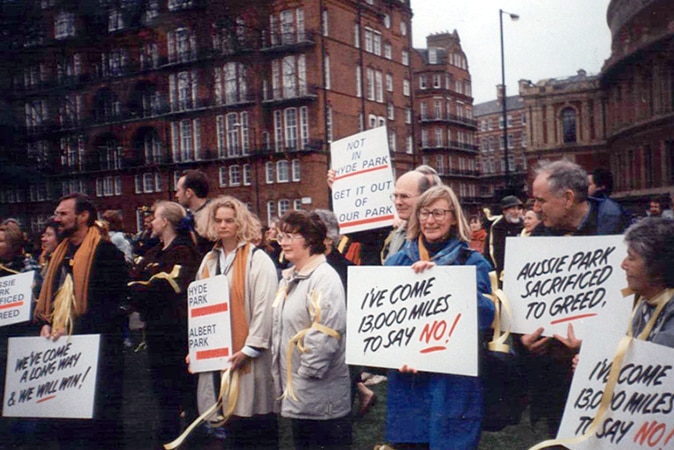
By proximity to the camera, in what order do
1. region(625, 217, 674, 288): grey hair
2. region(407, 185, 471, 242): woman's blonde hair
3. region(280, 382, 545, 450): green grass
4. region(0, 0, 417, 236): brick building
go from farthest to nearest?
region(0, 0, 417, 236): brick building, region(280, 382, 545, 450): green grass, region(407, 185, 471, 242): woman's blonde hair, region(625, 217, 674, 288): grey hair

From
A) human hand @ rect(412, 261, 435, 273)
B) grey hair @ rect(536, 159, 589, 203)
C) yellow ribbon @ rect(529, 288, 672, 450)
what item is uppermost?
grey hair @ rect(536, 159, 589, 203)

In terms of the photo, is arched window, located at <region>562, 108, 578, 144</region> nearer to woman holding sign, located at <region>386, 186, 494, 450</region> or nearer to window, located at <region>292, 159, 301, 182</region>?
woman holding sign, located at <region>386, 186, 494, 450</region>

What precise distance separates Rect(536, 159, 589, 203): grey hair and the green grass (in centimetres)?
234

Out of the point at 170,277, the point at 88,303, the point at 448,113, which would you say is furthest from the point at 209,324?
the point at 448,113

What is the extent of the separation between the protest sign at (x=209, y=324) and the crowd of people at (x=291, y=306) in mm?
73

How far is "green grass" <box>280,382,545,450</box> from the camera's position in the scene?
5176 mm

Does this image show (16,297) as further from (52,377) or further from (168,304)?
(168,304)

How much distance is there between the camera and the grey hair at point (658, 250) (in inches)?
101

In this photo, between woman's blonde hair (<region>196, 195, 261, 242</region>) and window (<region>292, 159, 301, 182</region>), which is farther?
window (<region>292, 159, 301, 182</region>)

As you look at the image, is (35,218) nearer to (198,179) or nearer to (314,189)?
(198,179)

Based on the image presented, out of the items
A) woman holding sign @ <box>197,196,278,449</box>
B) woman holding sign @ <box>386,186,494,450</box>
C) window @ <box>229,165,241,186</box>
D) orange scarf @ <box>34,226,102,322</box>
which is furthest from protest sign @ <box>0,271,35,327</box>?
window @ <box>229,165,241,186</box>

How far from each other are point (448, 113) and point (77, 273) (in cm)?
2087

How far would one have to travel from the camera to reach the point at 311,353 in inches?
145

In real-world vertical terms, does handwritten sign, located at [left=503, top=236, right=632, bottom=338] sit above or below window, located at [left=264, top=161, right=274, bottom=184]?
below
